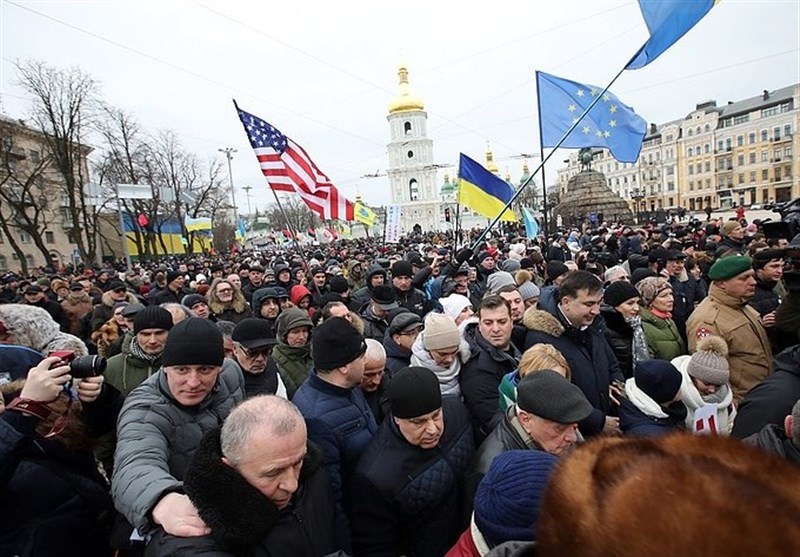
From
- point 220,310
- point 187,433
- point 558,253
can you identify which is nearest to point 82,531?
point 187,433

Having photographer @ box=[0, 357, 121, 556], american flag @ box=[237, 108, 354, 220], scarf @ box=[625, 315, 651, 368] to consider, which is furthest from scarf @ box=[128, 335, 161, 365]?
american flag @ box=[237, 108, 354, 220]

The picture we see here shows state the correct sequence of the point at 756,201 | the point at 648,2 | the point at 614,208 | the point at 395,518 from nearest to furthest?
the point at 395,518
the point at 648,2
the point at 614,208
the point at 756,201

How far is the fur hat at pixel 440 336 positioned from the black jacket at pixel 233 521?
5.50ft

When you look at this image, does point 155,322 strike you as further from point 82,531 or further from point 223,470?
point 223,470

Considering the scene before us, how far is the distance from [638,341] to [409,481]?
10.2ft

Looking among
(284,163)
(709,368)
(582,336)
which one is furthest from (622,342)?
(284,163)

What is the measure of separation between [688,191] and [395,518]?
10996 cm

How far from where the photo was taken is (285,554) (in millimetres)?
1759

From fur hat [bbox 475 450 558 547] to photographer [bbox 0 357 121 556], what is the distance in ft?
6.31

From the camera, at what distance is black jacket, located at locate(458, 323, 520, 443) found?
3.26 meters

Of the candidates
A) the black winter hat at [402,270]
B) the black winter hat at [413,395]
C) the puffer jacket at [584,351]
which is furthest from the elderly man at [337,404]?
the black winter hat at [402,270]

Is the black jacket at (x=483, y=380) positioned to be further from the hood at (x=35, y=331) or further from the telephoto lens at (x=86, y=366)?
the hood at (x=35, y=331)

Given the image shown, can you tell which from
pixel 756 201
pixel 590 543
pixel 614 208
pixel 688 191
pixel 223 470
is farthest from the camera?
pixel 688 191

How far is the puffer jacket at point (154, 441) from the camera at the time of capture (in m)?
1.93
